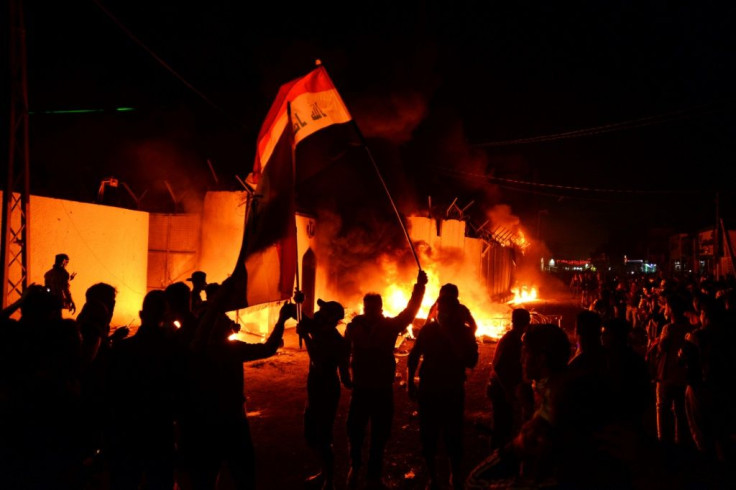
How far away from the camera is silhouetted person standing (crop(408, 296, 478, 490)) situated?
4473mm

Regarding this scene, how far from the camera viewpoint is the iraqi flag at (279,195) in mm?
3678

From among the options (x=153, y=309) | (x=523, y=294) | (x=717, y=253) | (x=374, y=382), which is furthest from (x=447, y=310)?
(x=523, y=294)

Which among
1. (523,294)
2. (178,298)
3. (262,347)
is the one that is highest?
(178,298)

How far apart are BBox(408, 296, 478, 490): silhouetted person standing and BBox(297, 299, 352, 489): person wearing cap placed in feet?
2.51

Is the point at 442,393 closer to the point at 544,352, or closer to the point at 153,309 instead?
the point at 544,352

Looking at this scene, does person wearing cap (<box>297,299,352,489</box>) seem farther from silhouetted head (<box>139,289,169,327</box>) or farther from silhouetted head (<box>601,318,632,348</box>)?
silhouetted head (<box>601,318,632,348</box>)

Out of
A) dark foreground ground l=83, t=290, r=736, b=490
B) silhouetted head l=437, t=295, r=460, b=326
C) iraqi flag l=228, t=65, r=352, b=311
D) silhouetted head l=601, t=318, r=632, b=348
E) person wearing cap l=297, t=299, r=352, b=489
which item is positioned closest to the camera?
iraqi flag l=228, t=65, r=352, b=311

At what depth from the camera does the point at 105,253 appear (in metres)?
13.0

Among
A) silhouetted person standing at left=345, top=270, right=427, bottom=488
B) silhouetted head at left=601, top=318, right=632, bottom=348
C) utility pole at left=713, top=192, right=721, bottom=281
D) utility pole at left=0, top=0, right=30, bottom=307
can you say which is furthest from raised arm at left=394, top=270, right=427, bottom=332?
utility pole at left=713, top=192, right=721, bottom=281

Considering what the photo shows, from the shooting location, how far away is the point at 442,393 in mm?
4469

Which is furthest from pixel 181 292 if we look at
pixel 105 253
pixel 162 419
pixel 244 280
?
pixel 105 253

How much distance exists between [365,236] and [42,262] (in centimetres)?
989

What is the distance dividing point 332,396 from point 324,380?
173mm

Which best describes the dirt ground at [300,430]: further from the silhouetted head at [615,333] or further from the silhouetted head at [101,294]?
the silhouetted head at [101,294]
